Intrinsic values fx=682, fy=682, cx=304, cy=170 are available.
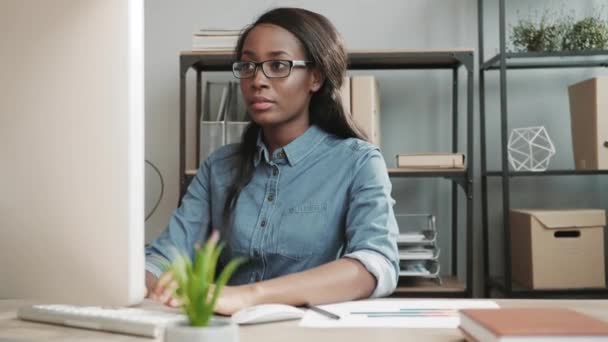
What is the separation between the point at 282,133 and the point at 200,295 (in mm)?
1060

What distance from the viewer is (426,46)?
2.81m

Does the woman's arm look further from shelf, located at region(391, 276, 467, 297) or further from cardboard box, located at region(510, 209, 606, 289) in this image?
cardboard box, located at region(510, 209, 606, 289)

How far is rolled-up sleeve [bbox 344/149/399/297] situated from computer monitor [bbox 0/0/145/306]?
1.73ft

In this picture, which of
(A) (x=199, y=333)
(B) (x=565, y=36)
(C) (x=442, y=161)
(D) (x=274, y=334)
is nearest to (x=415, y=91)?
(C) (x=442, y=161)

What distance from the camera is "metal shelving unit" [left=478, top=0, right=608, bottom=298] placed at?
244 cm

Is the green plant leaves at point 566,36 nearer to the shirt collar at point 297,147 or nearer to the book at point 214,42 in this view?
the book at point 214,42

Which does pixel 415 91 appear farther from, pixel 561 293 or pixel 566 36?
pixel 561 293

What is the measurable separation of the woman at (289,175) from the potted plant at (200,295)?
77cm

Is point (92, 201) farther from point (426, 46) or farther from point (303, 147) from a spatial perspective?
point (426, 46)

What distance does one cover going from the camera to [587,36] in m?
2.48

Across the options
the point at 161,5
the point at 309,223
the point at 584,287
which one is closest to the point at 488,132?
the point at 584,287

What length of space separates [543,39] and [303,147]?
143cm

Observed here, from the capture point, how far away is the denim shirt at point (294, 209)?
53.1 inches

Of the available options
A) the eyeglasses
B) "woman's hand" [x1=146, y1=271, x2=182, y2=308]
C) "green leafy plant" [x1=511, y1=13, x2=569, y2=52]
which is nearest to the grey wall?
"green leafy plant" [x1=511, y1=13, x2=569, y2=52]
